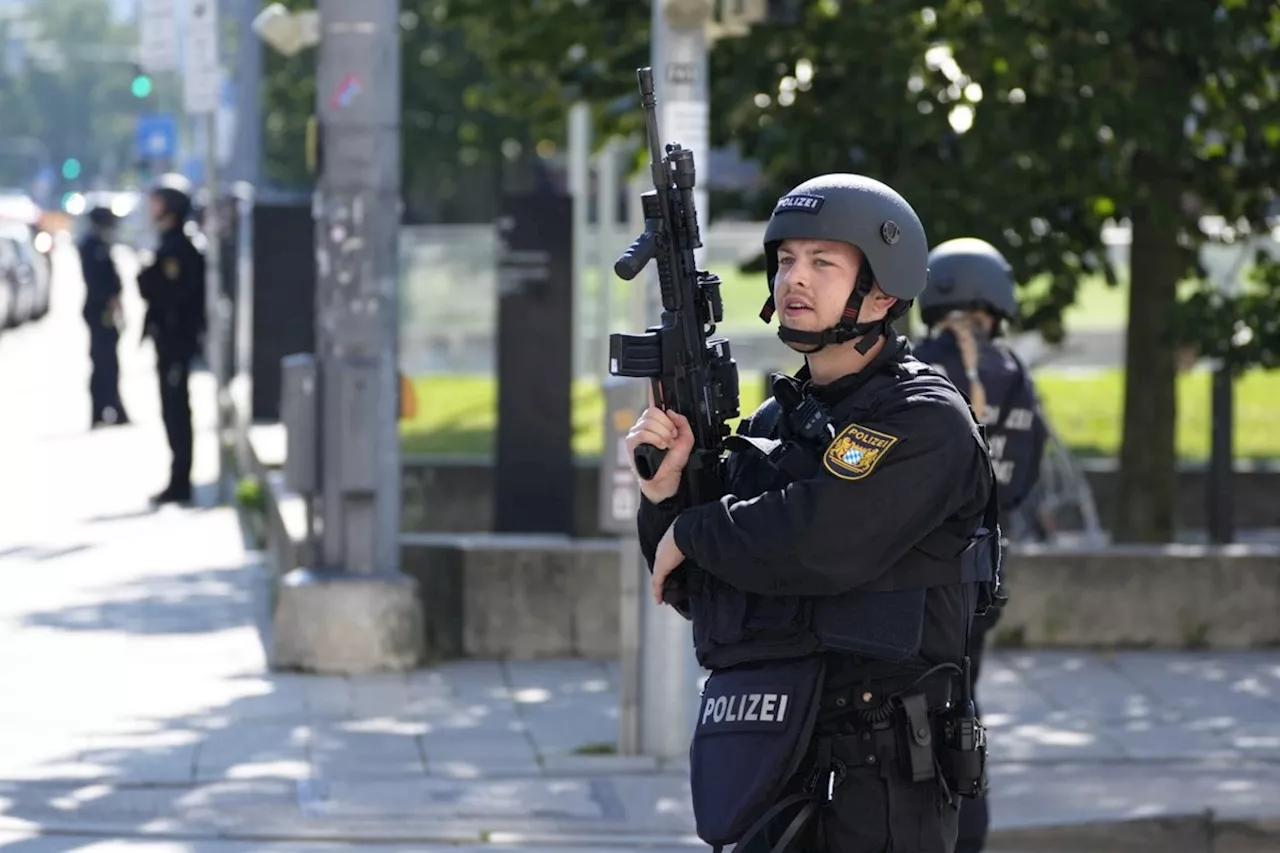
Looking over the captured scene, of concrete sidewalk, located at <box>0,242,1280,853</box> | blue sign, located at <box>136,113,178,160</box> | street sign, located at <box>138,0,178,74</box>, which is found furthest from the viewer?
blue sign, located at <box>136,113,178,160</box>

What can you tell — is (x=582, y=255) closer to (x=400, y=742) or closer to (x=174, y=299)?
(x=174, y=299)

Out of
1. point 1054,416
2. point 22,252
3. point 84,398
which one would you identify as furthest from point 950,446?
point 22,252

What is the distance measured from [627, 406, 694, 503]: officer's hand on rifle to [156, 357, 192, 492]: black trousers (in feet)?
35.1

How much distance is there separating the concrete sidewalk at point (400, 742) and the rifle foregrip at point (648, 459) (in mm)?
3246

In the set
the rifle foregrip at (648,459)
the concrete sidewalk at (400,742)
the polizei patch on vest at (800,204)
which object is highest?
the polizei patch on vest at (800,204)

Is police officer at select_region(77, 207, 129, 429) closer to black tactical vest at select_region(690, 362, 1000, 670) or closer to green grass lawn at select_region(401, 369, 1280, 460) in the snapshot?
green grass lawn at select_region(401, 369, 1280, 460)

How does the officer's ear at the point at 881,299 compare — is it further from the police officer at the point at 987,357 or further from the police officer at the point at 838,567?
the police officer at the point at 987,357

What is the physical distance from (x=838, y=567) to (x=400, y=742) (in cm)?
463

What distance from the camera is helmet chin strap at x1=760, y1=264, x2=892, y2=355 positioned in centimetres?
412

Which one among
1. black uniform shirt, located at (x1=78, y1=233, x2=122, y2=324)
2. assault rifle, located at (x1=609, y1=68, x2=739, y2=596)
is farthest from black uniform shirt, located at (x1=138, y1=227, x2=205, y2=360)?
assault rifle, located at (x1=609, y1=68, x2=739, y2=596)

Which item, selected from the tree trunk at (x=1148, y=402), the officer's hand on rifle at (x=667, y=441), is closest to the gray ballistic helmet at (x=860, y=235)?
the officer's hand on rifle at (x=667, y=441)

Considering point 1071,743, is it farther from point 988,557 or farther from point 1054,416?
point 1054,416

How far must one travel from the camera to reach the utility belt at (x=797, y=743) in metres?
4.02

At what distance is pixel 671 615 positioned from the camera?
315 inches
